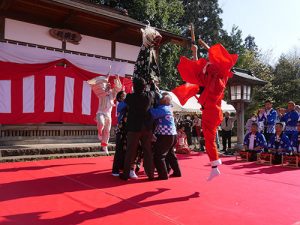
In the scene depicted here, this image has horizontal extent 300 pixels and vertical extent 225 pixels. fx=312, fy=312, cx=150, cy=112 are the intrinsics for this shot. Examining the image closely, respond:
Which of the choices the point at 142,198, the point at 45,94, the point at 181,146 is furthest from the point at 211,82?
the point at 181,146

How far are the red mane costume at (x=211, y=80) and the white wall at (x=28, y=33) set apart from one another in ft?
17.4

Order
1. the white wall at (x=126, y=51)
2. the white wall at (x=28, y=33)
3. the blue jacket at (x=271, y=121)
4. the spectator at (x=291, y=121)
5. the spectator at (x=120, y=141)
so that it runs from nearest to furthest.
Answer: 1. the spectator at (x=120, y=141)
2. the white wall at (x=28, y=33)
3. the spectator at (x=291, y=121)
4. the blue jacket at (x=271, y=121)
5. the white wall at (x=126, y=51)

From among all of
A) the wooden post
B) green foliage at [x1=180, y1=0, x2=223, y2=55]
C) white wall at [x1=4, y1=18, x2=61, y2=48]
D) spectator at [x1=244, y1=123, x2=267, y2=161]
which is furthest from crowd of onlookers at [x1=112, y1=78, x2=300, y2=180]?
green foliage at [x1=180, y1=0, x2=223, y2=55]

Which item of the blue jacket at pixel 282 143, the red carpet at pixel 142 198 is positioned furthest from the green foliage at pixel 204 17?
the red carpet at pixel 142 198

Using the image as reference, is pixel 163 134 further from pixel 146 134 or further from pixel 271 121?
pixel 271 121

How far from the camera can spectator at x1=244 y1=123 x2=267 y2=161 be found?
7.95m

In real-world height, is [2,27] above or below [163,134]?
above

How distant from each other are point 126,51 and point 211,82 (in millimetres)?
6359

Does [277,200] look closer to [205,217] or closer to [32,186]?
[205,217]

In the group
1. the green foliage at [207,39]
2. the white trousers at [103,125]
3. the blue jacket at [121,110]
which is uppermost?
the green foliage at [207,39]

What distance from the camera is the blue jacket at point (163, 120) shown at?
500cm

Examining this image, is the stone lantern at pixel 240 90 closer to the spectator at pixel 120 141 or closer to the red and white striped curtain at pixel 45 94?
the red and white striped curtain at pixel 45 94

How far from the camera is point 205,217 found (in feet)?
10.1

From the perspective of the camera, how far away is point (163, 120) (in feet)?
16.8
